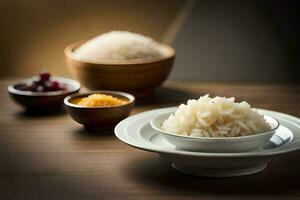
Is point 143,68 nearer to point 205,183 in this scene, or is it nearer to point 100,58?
point 100,58

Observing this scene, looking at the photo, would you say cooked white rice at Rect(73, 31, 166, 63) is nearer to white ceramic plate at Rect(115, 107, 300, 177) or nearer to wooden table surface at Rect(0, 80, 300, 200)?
wooden table surface at Rect(0, 80, 300, 200)

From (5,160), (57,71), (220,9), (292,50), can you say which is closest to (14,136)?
(5,160)

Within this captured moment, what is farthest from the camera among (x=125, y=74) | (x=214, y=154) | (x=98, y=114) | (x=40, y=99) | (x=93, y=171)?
(x=125, y=74)

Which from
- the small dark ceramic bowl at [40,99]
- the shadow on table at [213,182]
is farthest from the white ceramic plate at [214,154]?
the small dark ceramic bowl at [40,99]

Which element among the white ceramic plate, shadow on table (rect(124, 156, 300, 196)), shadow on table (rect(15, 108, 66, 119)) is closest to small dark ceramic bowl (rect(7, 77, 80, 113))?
shadow on table (rect(15, 108, 66, 119))

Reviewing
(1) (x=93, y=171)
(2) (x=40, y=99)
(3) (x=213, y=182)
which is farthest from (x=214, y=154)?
(2) (x=40, y=99)

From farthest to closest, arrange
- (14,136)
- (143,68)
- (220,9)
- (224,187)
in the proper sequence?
1. (220,9)
2. (143,68)
3. (14,136)
4. (224,187)

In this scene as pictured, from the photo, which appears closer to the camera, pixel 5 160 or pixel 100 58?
pixel 5 160

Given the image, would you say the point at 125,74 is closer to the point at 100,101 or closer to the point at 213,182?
the point at 100,101
